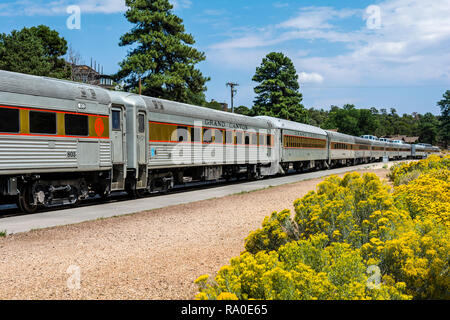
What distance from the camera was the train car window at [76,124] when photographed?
41.2ft

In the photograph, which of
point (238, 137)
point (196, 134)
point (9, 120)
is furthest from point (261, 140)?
point (9, 120)

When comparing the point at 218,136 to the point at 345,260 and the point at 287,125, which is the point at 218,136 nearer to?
the point at 287,125

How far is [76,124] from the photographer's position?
12.9m

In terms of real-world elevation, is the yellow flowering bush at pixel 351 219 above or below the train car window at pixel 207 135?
below

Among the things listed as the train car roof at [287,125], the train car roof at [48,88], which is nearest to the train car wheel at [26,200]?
the train car roof at [48,88]

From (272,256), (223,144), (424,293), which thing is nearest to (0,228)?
(272,256)

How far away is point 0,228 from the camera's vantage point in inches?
382

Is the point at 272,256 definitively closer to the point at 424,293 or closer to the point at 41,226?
the point at 424,293

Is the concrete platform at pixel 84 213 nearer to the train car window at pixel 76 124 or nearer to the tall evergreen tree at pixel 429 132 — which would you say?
the train car window at pixel 76 124

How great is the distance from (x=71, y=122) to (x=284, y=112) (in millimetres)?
50194

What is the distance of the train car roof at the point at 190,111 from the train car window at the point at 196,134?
63 centimetres

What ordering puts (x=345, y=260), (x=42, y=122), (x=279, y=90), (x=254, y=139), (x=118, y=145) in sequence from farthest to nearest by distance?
1. (x=279, y=90)
2. (x=254, y=139)
3. (x=118, y=145)
4. (x=42, y=122)
5. (x=345, y=260)

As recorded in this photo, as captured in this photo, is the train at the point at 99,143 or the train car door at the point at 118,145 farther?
the train car door at the point at 118,145

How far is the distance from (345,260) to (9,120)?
1016 centimetres
